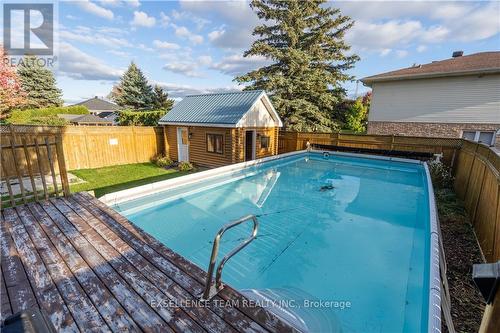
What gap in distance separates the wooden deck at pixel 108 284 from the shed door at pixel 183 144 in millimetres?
9593

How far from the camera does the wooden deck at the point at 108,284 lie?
1916 millimetres

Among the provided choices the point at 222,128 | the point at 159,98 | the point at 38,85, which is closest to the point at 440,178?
the point at 222,128

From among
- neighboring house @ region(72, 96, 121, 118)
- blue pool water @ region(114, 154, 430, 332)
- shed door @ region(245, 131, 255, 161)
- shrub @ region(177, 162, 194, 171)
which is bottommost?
blue pool water @ region(114, 154, 430, 332)

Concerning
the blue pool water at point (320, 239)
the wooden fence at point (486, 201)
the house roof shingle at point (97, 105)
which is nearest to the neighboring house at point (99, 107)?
the house roof shingle at point (97, 105)

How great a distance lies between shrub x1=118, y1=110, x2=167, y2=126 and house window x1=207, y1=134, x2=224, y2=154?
8.55m

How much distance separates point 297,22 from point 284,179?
1326cm

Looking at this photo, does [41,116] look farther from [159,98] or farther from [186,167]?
[186,167]

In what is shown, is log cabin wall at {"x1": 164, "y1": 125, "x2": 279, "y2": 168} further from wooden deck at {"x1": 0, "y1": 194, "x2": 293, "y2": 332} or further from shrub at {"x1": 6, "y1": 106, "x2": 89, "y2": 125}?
shrub at {"x1": 6, "y1": 106, "x2": 89, "y2": 125}

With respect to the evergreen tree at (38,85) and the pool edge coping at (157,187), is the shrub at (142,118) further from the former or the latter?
the evergreen tree at (38,85)

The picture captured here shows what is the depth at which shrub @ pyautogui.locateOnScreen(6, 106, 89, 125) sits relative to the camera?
15.4 metres

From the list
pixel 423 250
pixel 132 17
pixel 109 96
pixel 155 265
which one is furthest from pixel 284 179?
pixel 109 96

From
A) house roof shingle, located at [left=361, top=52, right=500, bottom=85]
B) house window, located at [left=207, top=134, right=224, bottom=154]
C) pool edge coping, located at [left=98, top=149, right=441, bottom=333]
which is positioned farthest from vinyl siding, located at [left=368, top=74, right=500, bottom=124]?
house window, located at [left=207, top=134, right=224, bottom=154]

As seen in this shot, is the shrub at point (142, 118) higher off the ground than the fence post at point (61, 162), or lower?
higher

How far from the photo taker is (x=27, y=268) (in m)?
2.48
